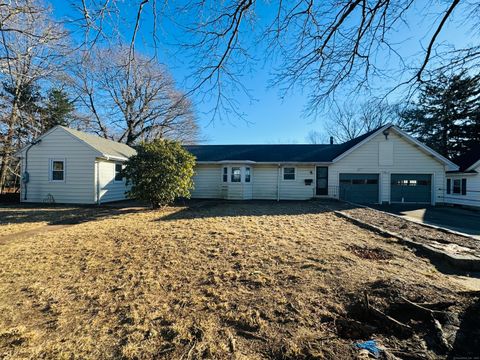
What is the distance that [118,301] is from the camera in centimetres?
293

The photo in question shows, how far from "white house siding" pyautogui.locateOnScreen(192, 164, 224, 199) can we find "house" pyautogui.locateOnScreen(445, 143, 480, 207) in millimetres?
16821

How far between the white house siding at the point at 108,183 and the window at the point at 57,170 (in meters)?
2.15

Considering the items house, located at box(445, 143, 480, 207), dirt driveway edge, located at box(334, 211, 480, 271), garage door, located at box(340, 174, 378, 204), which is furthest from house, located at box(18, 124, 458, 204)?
dirt driveway edge, located at box(334, 211, 480, 271)

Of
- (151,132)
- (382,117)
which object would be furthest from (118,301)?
(382,117)

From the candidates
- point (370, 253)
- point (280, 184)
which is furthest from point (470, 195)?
point (370, 253)

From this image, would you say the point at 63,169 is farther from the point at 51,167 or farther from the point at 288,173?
the point at 288,173

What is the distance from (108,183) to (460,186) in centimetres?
2405

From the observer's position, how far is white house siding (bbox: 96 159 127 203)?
41.1 feet

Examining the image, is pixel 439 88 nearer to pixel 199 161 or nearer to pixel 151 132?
pixel 199 161

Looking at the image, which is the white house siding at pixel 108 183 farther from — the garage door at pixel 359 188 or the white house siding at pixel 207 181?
the garage door at pixel 359 188

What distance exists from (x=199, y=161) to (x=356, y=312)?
14.9m

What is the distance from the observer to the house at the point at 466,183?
1402cm

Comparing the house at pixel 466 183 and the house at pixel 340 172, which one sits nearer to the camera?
the house at pixel 466 183

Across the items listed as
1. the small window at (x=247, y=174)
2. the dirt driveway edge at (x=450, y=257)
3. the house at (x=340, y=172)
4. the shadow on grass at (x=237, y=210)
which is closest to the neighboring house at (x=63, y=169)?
the shadow on grass at (x=237, y=210)
